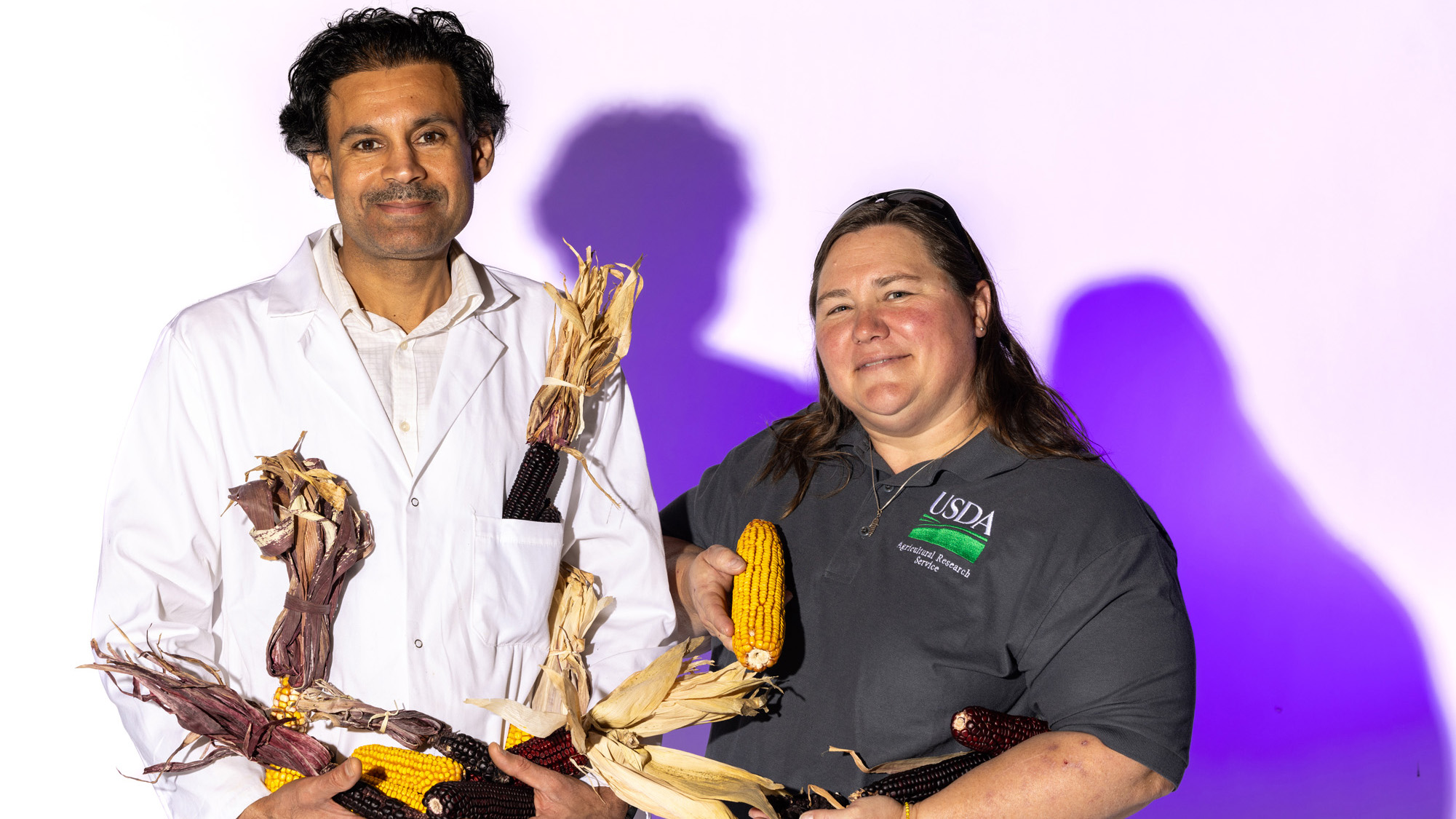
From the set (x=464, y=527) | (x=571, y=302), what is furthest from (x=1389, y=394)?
(x=464, y=527)

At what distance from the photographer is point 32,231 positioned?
3.96 meters

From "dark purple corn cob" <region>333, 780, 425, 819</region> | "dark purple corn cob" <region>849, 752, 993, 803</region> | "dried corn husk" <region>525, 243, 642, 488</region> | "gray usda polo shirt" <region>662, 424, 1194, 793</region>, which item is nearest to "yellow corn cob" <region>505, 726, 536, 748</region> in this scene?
"dark purple corn cob" <region>333, 780, 425, 819</region>

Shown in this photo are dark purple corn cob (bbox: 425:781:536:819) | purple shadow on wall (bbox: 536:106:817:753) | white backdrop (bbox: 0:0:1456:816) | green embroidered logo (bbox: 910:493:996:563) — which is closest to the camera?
dark purple corn cob (bbox: 425:781:536:819)

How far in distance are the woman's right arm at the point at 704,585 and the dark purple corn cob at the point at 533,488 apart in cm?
41

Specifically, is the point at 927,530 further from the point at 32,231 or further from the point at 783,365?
the point at 32,231

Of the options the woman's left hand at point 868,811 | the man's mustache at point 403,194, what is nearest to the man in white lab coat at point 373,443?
the man's mustache at point 403,194

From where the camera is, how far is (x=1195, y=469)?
4.69 meters

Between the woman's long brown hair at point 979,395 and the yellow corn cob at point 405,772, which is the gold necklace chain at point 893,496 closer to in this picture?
the woman's long brown hair at point 979,395

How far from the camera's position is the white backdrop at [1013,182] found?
162 inches

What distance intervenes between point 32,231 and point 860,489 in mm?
3214

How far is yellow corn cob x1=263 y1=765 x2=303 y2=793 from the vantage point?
2.42m

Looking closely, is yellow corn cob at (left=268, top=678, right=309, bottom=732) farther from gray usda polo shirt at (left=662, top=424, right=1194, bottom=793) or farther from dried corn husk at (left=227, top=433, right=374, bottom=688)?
gray usda polo shirt at (left=662, top=424, right=1194, bottom=793)

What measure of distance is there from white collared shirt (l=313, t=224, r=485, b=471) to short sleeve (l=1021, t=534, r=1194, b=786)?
1556 millimetres

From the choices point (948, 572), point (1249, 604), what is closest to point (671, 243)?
point (948, 572)
